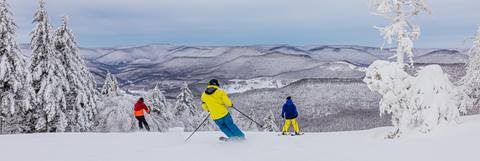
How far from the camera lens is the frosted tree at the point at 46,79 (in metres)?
23.3

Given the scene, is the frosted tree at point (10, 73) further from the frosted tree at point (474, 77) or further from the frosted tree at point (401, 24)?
the frosted tree at point (474, 77)

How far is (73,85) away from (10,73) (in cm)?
385

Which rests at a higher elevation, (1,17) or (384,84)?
Answer: (1,17)

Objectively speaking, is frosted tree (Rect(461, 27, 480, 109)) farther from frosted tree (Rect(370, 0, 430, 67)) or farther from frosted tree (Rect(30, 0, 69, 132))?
frosted tree (Rect(30, 0, 69, 132))

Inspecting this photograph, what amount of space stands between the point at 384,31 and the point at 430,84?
3.00m

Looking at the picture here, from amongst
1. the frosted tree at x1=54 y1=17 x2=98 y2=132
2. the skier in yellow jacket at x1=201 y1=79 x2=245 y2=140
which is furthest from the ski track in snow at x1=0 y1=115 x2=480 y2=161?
the frosted tree at x1=54 y1=17 x2=98 y2=132

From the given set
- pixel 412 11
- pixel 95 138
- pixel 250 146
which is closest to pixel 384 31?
pixel 412 11

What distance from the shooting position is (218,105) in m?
10.4

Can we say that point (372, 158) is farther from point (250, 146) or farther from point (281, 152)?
point (250, 146)

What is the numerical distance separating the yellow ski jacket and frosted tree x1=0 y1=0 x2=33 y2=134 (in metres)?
16.8

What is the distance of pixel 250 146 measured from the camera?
10.0 meters

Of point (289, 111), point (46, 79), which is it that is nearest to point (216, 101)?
point (289, 111)

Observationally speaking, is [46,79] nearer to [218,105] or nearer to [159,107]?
[218,105]

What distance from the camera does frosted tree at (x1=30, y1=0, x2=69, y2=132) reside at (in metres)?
23.3
